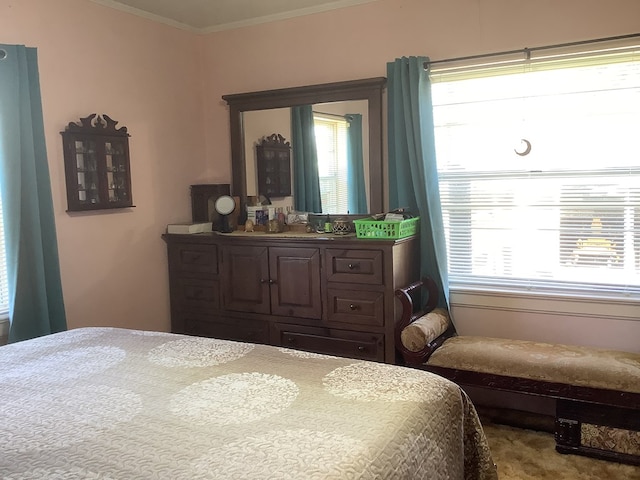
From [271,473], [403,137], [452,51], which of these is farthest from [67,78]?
[271,473]

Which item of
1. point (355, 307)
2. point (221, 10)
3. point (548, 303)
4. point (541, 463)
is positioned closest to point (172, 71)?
point (221, 10)

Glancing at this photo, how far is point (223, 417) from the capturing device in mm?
1537

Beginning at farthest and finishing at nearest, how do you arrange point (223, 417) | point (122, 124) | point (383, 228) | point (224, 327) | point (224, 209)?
point (224, 209), point (224, 327), point (122, 124), point (383, 228), point (223, 417)

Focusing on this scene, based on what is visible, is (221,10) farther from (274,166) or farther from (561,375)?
(561,375)

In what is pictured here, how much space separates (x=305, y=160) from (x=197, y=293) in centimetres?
111

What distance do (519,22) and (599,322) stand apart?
1.67m

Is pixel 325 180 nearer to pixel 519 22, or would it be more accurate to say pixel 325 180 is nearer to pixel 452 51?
pixel 452 51

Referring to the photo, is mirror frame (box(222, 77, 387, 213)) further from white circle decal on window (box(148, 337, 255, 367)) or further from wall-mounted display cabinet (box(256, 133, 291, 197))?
white circle decal on window (box(148, 337, 255, 367))

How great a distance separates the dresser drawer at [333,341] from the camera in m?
3.11

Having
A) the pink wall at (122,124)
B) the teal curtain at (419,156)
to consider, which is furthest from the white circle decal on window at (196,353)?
the teal curtain at (419,156)

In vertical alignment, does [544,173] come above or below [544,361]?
above

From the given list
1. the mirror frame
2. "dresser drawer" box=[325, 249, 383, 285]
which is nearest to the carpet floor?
"dresser drawer" box=[325, 249, 383, 285]

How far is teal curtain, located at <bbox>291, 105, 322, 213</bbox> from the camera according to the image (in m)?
3.61

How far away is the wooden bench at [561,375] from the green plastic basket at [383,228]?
12.3 inches
